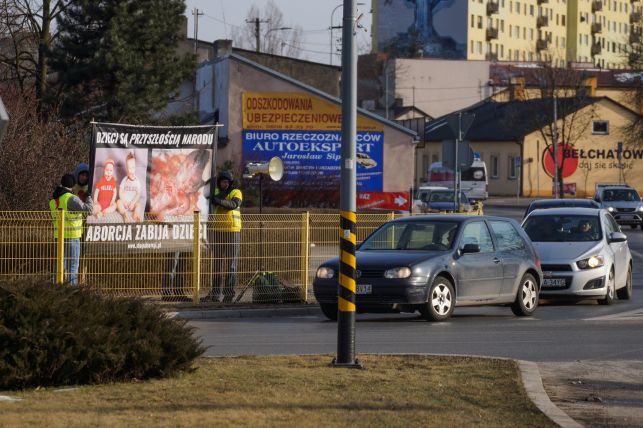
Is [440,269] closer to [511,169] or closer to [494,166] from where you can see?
[511,169]

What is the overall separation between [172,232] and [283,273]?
6.42 ft

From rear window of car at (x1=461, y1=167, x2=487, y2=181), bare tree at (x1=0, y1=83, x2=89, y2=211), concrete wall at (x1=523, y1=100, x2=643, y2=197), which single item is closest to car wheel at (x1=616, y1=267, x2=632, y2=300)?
bare tree at (x1=0, y1=83, x2=89, y2=211)

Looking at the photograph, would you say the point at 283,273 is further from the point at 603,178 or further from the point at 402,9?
the point at 402,9

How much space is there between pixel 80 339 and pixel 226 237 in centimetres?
1038

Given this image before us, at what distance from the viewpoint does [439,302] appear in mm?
17969

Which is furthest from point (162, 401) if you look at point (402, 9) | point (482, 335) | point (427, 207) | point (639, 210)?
point (402, 9)

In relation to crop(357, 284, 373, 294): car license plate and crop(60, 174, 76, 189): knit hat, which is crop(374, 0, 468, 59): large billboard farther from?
crop(357, 284, 373, 294): car license plate

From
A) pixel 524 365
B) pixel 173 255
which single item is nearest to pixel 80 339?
pixel 524 365

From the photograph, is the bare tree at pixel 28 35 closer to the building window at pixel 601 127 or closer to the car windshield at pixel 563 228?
the car windshield at pixel 563 228

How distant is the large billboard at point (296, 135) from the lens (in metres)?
49.8

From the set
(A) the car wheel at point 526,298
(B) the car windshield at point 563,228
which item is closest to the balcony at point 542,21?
(B) the car windshield at point 563,228

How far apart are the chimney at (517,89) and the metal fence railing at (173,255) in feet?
247

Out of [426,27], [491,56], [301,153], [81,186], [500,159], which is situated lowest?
[81,186]

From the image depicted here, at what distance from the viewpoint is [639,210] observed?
5369 centimetres
